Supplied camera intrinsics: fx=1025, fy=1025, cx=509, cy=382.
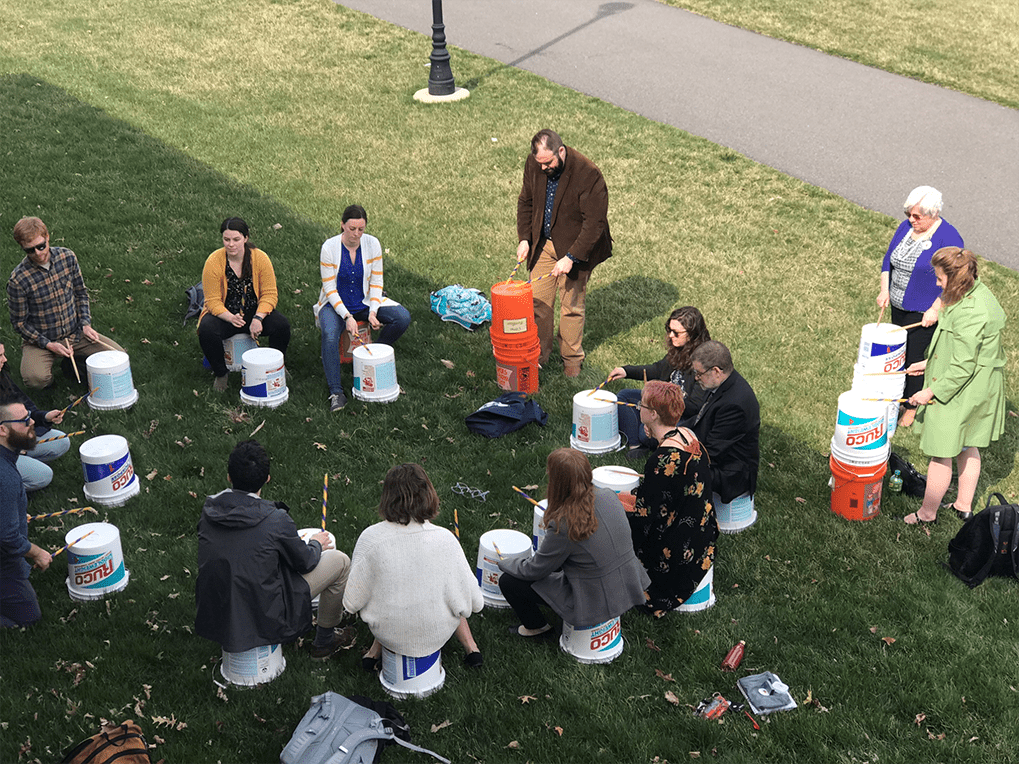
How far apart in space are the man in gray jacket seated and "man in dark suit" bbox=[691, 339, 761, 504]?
3.12 m

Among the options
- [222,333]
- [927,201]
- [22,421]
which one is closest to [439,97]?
[222,333]

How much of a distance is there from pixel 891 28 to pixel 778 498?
46.5ft

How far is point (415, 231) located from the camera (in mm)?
13117

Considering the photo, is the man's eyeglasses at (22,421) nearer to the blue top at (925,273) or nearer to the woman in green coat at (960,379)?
the woman in green coat at (960,379)

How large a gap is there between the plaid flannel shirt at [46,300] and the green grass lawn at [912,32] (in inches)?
564

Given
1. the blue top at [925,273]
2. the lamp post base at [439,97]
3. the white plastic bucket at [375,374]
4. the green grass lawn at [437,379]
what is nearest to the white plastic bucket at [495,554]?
the green grass lawn at [437,379]

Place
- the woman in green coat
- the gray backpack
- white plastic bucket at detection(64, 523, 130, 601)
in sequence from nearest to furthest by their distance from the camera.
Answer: the gray backpack, white plastic bucket at detection(64, 523, 130, 601), the woman in green coat

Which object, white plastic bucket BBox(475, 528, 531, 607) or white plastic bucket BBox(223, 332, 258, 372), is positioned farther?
white plastic bucket BBox(223, 332, 258, 372)

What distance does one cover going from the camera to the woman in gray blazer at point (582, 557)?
20.4ft

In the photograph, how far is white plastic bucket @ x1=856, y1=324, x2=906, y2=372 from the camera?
30.1 ft

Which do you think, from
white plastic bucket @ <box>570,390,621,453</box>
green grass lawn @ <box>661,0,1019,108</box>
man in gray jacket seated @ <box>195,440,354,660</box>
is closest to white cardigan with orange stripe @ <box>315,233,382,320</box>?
white plastic bucket @ <box>570,390,621,453</box>

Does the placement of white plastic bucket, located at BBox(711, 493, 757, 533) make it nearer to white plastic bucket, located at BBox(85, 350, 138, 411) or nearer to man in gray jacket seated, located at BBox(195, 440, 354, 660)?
man in gray jacket seated, located at BBox(195, 440, 354, 660)

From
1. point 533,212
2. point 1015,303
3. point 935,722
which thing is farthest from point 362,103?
point 935,722

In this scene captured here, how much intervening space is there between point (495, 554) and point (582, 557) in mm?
903
